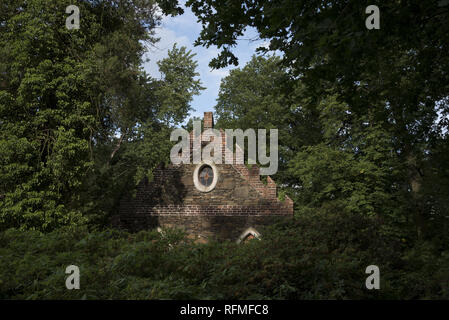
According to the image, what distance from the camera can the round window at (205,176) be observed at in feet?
54.5

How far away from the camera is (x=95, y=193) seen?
19.2 metres

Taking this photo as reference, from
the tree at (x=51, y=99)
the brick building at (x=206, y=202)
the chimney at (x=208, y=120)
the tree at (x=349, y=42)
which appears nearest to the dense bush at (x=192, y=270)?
the tree at (x=349, y=42)

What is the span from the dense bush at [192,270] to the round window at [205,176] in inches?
341

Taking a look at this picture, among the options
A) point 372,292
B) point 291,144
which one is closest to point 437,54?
point 372,292

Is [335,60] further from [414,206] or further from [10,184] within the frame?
[414,206]

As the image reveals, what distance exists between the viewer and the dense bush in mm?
5055

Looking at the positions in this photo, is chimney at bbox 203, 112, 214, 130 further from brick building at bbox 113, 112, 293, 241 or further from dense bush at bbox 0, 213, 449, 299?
dense bush at bbox 0, 213, 449, 299

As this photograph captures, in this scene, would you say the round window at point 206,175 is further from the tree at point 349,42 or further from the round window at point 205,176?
the tree at point 349,42

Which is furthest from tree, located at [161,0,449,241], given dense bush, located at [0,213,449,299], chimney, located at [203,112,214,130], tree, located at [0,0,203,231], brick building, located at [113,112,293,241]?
chimney, located at [203,112,214,130]

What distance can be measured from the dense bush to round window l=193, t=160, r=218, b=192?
8662 millimetres

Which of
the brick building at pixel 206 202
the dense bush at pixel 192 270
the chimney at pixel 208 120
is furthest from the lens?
the chimney at pixel 208 120

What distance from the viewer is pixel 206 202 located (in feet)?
53.9

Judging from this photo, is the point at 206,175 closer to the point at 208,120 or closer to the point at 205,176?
the point at 205,176

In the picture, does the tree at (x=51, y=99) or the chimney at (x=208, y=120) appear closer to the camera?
the tree at (x=51, y=99)
